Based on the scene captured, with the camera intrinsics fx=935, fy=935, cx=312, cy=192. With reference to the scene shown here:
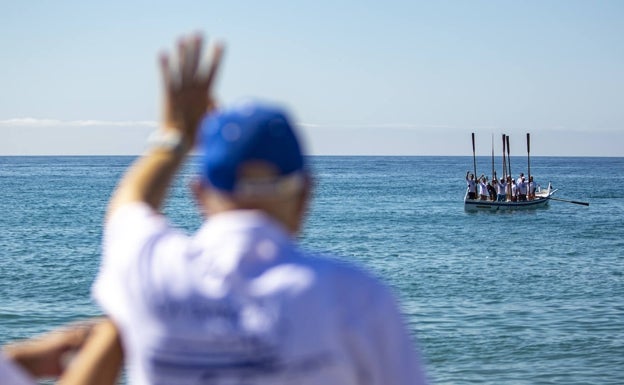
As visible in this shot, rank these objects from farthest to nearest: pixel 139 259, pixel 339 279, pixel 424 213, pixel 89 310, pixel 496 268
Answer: pixel 424 213, pixel 496 268, pixel 89 310, pixel 139 259, pixel 339 279

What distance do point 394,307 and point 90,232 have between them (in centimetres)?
3924

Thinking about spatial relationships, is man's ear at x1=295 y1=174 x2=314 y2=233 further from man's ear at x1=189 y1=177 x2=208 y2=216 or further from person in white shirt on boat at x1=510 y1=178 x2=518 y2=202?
person in white shirt on boat at x1=510 y1=178 x2=518 y2=202

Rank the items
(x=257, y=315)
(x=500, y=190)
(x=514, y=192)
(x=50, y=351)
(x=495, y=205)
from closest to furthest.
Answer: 1. (x=257, y=315)
2. (x=50, y=351)
3. (x=495, y=205)
4. (x=500, y=190)
5. (x=514, y=192)

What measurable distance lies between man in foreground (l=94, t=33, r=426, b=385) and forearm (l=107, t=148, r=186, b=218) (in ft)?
0.42

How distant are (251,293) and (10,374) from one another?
52 centimetres

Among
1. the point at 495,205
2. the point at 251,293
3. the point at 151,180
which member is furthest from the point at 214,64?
the point at 495,205

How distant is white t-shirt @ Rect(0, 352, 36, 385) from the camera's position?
1.67 metres

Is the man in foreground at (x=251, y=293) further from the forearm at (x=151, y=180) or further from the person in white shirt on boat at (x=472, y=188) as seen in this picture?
the person in white shirt on boat at (x=472, y=188)

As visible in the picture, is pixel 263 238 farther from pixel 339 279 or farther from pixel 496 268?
pixel 496 268

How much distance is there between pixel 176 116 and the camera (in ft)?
6.02

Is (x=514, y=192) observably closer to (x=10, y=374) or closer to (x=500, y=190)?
(x=500, y=190)

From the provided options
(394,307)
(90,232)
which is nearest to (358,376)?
(394,307)

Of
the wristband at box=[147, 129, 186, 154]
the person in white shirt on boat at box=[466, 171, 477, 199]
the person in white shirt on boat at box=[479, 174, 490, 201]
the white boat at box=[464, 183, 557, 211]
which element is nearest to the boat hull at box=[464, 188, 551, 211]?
the white boat at box=[464, 183, 557, 211]

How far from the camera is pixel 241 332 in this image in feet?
4.86
